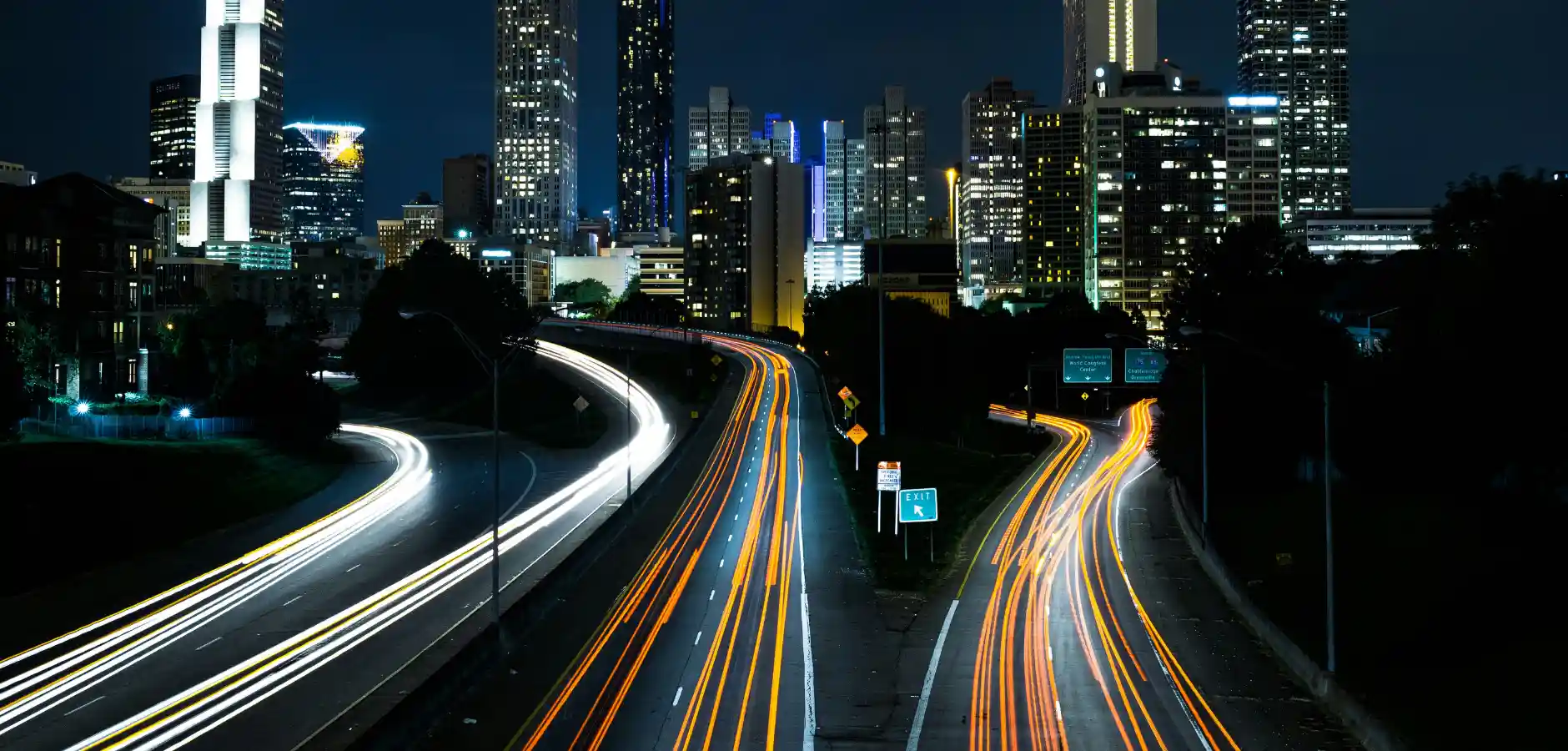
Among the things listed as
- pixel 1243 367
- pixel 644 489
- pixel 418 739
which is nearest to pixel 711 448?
pixel 644 489

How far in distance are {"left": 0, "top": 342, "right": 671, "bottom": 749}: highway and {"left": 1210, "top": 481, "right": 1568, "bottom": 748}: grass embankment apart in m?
22.9

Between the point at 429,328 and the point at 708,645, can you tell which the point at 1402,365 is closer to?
the point at 708,645

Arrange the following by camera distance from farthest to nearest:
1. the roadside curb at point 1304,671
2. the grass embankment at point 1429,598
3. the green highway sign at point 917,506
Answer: the green highway sign at point 917,506, the grass embankment at point 1429,598, the roadside curb at point 1304,671

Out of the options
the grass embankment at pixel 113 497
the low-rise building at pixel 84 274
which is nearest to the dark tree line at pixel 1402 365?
the grass embankment at pixel 113 497

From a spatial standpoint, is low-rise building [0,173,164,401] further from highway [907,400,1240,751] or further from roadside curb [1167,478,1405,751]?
roadside curb [1167,478,1405,751]

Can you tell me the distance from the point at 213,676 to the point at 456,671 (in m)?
6.56

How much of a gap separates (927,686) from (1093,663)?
5112 mm

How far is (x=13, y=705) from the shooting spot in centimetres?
2877

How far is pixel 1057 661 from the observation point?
33.6 m

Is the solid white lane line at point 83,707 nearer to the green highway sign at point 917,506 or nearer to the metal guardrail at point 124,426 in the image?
the green highway sign at point 917,506

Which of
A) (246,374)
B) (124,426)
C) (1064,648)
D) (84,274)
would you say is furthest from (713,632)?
(84,274)

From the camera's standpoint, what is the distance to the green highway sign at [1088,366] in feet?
282

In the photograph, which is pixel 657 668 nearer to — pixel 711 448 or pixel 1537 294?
pixel 1537 294

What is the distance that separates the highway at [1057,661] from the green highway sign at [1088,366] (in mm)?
26988
